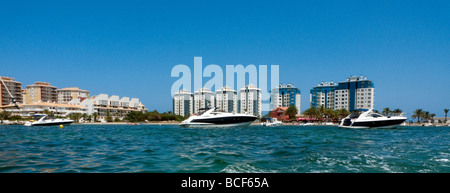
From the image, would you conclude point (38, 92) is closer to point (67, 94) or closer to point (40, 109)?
point (67, 94)

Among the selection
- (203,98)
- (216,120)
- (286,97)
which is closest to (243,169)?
(216,120)

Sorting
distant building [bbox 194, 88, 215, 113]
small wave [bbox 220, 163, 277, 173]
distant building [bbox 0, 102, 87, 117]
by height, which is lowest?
distant building [bbox 0, 102, 87, 117]

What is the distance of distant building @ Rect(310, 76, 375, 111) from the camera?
4338 inches

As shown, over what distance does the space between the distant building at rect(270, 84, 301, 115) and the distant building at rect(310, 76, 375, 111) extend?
884 centimetres

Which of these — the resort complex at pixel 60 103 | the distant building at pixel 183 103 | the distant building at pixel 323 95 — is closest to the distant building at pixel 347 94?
the distant building at pixel 323 95

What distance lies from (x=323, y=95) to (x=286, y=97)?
1987 centimetres

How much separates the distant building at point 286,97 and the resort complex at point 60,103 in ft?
260

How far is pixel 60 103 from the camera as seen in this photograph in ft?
423

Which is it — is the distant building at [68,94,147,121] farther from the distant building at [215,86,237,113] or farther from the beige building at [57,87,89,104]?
the distant building at [215,86,237,113]

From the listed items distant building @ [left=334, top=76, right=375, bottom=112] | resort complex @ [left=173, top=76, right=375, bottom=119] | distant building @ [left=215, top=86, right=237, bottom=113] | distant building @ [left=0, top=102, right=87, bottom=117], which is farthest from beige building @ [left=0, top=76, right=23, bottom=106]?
distant building @ [left=334, top=76, right=375, bottom=112]

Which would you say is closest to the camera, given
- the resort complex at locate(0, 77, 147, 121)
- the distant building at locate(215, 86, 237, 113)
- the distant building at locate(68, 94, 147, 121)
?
the resort complex at locate(0, 77, 147, 121)

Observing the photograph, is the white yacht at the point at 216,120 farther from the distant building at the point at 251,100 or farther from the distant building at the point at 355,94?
the distant building at the point at 251,100
